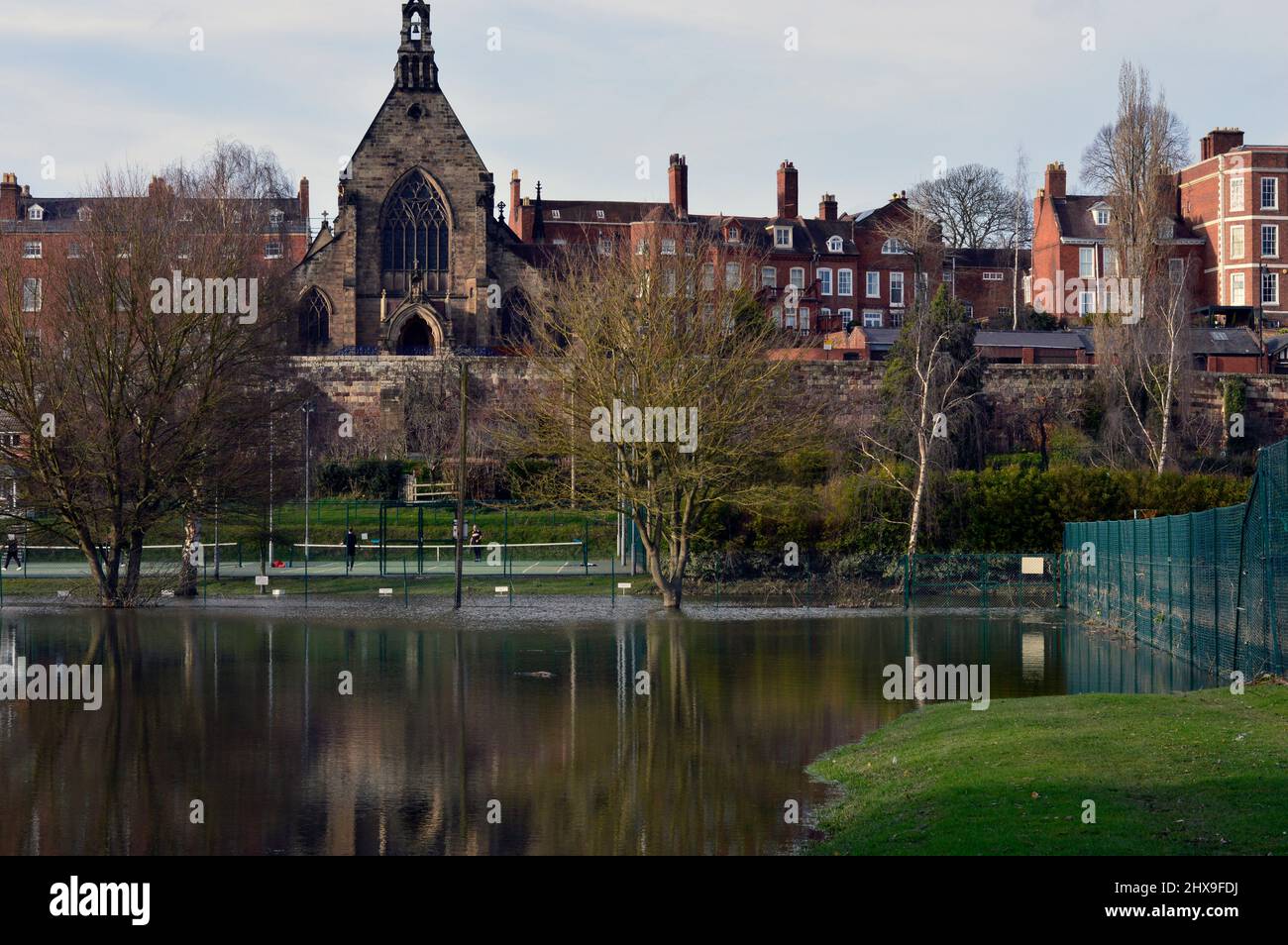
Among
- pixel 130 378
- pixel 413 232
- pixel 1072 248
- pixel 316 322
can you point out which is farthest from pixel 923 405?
pixel 1072 248

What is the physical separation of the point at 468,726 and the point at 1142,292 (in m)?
52.7

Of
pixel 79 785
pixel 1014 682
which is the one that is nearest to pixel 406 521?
pixel 1014 682

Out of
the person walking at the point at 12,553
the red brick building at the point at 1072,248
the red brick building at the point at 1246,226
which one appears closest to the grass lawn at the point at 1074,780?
the person walking at the point at 12,553

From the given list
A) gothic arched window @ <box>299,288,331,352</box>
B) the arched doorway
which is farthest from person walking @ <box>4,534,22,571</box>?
the arched doorway

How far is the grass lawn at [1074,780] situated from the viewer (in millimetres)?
11078

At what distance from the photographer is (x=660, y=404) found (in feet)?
125

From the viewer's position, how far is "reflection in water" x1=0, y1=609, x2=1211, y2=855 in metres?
13.4

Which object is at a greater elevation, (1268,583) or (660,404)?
(660,404)

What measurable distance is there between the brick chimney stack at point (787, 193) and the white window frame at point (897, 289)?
27.2 ft

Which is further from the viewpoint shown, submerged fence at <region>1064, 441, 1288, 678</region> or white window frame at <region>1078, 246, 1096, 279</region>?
white window frame at <region>1078, 246, 1096, 279</region>

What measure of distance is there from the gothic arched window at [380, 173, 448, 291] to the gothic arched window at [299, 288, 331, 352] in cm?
410

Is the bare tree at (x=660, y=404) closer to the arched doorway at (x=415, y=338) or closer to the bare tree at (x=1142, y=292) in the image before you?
the bare tree at (x=1142, y=292)

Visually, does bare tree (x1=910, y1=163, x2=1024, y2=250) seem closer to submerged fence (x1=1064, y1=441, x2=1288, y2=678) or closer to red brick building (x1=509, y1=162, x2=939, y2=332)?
red brick building (x1=509, y1=162, x2=939, y2=332)

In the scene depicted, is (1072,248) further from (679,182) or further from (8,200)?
(8,200)
